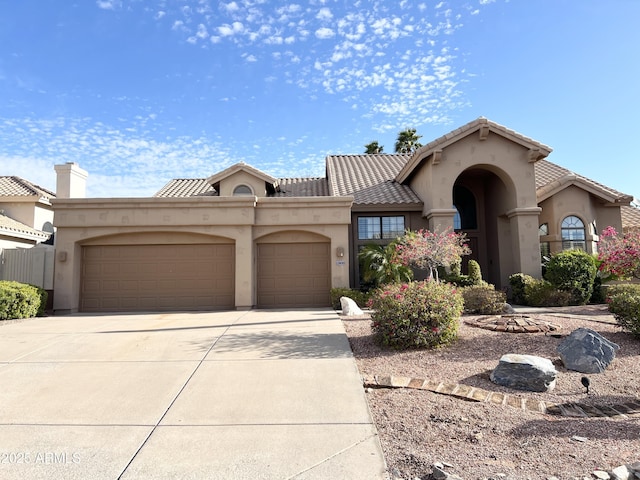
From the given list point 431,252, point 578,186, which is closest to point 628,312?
point 431,252

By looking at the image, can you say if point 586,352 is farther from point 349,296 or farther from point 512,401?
point 349,296

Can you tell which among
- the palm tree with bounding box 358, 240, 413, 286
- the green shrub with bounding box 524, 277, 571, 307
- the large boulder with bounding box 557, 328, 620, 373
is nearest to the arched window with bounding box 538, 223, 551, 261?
the green shrub with bounding box 524, 277, 571, 307

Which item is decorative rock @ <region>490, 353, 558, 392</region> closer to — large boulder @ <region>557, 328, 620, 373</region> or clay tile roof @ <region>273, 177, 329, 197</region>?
large boulder @ <region>557, 328, 620, 373</region>

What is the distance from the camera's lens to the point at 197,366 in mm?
6227

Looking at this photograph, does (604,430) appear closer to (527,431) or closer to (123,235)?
(527,431)

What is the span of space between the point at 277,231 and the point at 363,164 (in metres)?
8.84

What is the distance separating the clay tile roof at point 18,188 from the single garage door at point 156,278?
839cm

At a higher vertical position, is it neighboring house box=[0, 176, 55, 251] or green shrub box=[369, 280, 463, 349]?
neighboring house box=[0, 176, 55, 251]

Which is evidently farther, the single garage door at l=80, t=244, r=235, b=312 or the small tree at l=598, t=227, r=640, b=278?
the single garage door at l=80, t=244, r=235, b=312

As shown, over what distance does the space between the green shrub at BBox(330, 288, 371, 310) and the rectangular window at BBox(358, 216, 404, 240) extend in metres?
3.90

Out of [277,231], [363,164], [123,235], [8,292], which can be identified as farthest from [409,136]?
[8,292]

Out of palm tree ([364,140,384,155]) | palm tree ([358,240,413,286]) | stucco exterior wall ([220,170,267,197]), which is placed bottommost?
palm tree ([358,240,413,286])

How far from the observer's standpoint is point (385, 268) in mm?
13242

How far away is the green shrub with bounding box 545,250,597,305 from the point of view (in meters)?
13.2
